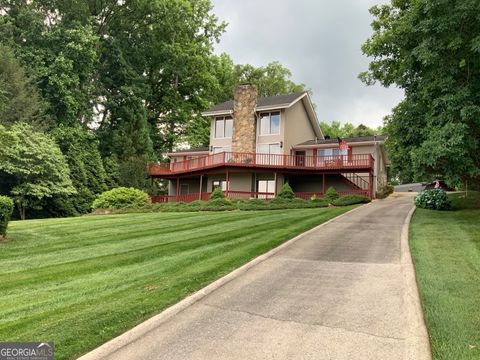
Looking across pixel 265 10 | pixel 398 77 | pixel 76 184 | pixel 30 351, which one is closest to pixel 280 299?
pixel 30 351

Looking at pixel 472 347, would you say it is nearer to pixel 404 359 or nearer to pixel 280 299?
pixel 404 359

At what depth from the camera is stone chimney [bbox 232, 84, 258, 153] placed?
3300 centimetres

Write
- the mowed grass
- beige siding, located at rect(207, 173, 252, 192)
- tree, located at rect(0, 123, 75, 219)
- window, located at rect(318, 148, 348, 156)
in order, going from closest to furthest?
the mowed grass, tree, located at rect(0, 123, 75, 219), beige siding, located at rect(207, 173, 252, 192), window, located at rect(318, 148, 348, 156)

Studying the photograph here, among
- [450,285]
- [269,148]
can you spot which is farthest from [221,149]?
[450,285]

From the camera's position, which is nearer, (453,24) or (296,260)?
(296,260)

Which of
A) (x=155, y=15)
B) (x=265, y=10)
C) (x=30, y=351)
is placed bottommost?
(x=30, y=351)

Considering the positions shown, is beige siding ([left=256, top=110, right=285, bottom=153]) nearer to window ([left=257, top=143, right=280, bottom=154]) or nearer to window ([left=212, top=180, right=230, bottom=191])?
window ([left=257, top=143, right=280, bottom=154])

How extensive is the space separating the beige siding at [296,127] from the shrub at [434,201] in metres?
13.0

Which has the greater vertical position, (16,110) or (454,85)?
(16,110)

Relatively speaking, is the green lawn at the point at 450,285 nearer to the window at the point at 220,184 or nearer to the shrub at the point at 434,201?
the shrub at the point at 434,201

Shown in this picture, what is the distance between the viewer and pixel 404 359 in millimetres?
4199

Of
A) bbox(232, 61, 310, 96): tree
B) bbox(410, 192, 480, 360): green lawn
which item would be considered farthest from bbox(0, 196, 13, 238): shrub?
bbox(232, 61, 310, 96): tree

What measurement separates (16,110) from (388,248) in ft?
99.5

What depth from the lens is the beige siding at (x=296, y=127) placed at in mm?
32531
